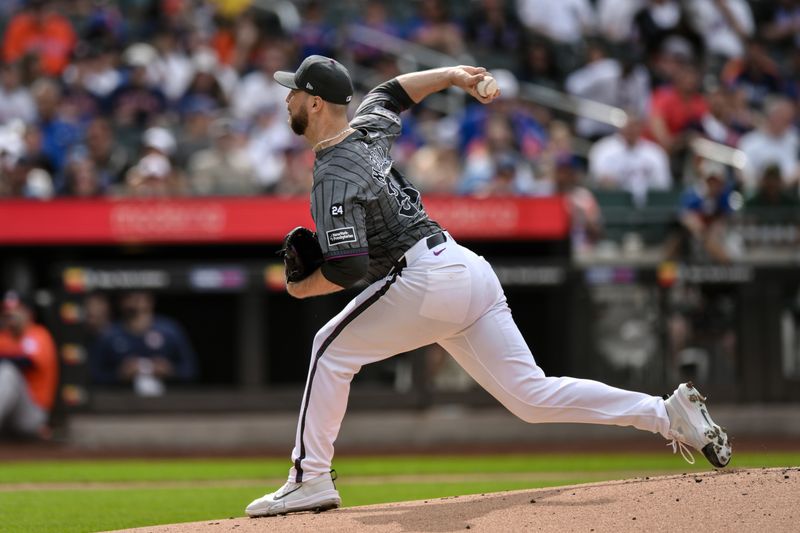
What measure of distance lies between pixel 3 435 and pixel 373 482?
177 inches

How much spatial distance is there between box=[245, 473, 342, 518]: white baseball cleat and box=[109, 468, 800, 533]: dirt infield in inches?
2.7

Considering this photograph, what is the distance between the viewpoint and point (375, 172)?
5.49 meters

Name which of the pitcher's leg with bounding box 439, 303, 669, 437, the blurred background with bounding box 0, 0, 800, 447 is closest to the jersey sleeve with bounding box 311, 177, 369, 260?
the pitcher's leg with bounding box 439, 303, 669, 437

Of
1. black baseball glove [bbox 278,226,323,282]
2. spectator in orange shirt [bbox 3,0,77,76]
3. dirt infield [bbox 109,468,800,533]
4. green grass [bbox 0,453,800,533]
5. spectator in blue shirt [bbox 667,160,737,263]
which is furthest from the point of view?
spectator in orange shirt [bbox 3,0,77,76]

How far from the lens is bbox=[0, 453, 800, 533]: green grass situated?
6953 millimetres

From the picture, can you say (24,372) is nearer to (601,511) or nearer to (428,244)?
(428,244)

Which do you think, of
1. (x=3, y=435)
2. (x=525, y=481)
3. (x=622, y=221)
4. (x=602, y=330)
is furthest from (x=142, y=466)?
(x=622, y=221)

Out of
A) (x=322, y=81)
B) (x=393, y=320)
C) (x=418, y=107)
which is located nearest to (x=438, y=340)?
(x=393, y=320)

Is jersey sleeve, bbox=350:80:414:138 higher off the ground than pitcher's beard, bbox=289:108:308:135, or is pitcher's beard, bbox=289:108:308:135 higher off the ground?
jersey sleeve, bbox=350:80:414:138

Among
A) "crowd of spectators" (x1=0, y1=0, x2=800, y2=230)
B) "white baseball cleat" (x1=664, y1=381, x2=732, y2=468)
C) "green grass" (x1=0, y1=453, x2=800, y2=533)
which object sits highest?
"crowd of spectators" (x1=0, y1=0, x2=800, y2=230)

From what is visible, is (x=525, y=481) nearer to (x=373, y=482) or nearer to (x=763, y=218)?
(x=373, y=482)

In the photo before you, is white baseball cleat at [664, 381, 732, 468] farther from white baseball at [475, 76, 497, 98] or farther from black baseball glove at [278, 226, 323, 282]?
black baseball glove at [278, 226, 323, 282]

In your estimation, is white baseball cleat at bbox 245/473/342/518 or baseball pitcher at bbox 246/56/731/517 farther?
white baseball cleat at bbox 245/473/342/518

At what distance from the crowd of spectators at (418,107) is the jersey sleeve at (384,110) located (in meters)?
5.73
